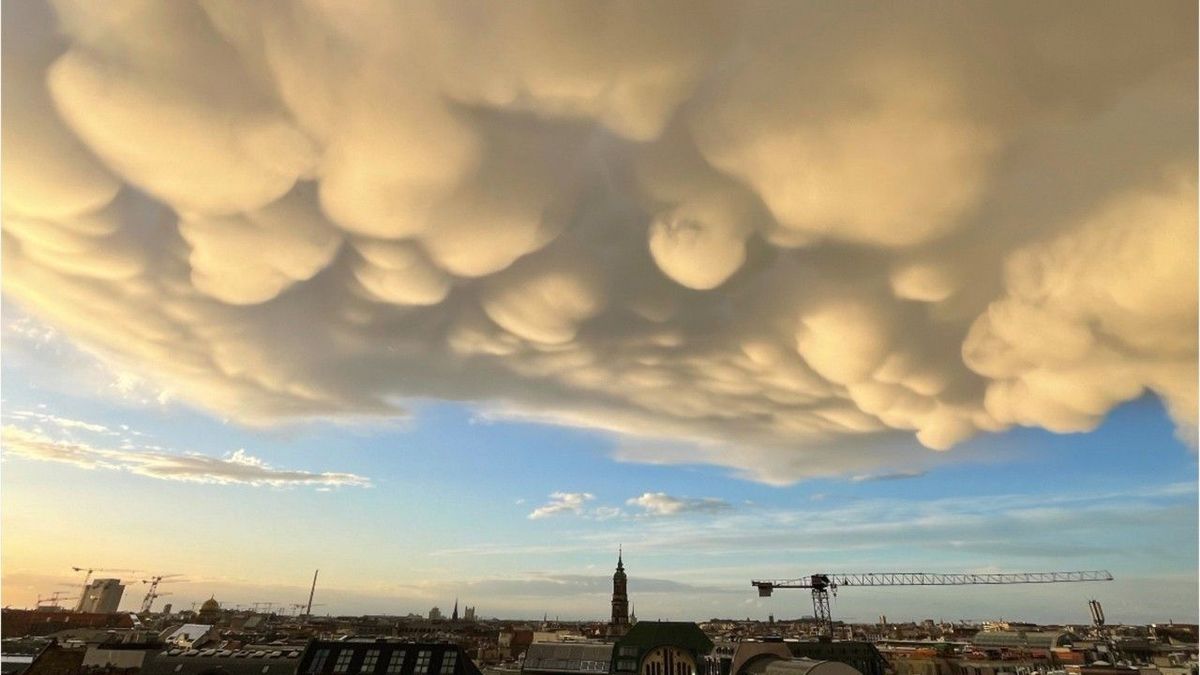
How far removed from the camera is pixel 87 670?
8281 centimetres

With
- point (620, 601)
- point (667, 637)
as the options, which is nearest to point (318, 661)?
point (667, 637)

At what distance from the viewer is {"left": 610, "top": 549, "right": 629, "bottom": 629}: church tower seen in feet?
601

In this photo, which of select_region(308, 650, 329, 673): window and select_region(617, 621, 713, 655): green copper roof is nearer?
select_region(308, 650, 329, 673): window

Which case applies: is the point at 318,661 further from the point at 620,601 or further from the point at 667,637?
the point at 620,601

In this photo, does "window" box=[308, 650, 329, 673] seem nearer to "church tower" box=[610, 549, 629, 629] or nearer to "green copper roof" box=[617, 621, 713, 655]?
"green copper roof" box=[617, 621, 713, 655]

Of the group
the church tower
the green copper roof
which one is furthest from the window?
the church tower

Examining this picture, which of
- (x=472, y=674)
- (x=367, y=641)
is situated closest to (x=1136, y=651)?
(x=472, y=674)

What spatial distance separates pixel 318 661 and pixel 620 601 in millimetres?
121193

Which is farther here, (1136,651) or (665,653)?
(1136,651)

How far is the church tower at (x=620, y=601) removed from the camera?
18325cm

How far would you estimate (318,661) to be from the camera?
3150 inches

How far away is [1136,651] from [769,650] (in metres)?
150

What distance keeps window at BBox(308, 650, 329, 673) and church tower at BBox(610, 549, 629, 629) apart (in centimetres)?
11514

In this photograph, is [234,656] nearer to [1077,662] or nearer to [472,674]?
[472,674]
